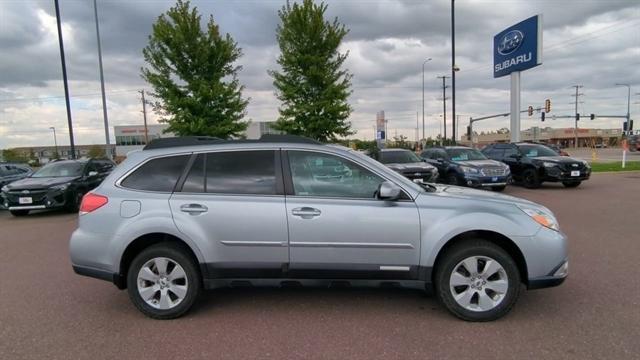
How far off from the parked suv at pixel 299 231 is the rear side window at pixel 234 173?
1cm

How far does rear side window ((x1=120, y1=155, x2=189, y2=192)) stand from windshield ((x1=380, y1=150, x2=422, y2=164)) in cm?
1042

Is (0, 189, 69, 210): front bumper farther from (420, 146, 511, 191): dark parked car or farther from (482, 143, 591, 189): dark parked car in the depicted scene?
(482, 143, 591, 189): dark parked car

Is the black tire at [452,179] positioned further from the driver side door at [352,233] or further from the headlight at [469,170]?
the driver side door at [352,233]

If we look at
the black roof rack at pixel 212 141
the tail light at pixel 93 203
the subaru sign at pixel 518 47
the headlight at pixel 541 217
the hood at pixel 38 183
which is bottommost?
the hood at pixel 38 183

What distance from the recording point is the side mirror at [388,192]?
3836mm

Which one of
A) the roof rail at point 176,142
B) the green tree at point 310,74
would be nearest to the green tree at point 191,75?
the green tree at point 310,74

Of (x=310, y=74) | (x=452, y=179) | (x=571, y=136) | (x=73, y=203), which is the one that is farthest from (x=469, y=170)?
(x=571, y=136)

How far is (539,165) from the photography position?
14.3 m

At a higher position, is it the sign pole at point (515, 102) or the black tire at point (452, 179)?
the sign pole at point (515, 102)

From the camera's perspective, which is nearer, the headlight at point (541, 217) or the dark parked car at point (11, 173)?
the headlight at point (541, 217)

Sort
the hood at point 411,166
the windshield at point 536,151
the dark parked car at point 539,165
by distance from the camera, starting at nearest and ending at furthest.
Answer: the hood at point 411,166
the dark parked car at point 539,165
the windshield at point 536,151

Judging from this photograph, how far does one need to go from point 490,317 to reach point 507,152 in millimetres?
13883

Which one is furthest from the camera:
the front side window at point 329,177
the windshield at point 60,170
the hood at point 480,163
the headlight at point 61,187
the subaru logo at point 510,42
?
the subaru logo at point 510,42

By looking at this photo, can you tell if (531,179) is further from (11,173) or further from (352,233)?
(11,173)
